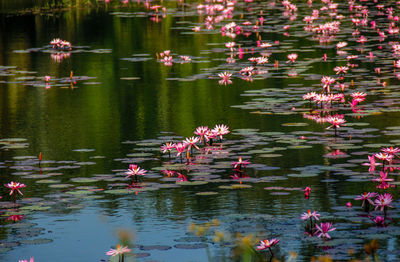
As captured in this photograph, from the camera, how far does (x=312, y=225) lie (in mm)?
5598

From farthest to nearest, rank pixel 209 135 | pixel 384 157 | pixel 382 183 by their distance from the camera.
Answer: pixel 209 135
pixel 384 157
pixel 382 183

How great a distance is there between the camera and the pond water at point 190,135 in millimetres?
5605

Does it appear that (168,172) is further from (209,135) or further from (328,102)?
(328,102)

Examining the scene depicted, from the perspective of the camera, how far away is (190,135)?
879 cm

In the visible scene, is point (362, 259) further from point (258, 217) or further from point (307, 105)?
point (307, 105)

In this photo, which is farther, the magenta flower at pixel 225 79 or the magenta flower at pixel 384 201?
the magenta flower at pixel 225 79

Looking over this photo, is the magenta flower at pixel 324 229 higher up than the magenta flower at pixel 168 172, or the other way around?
the magenta flower at pixel 324 229

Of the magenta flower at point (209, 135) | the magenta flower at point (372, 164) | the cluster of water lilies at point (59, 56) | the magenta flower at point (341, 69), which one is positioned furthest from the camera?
the cluster of water lilies at point (59, 56)

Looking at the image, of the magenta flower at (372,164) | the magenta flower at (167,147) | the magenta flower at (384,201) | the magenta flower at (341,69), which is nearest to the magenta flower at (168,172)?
the magenta flower at (167,147)

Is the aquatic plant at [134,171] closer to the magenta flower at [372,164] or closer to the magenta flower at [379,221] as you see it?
the magenta flower at [372,164]

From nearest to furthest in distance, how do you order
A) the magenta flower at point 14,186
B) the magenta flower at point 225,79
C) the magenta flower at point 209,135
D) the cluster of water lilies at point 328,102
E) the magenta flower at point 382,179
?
1. the magenta flower at point 14,186
2. the magenta flower at point 382,179
3. the magenta flower at point 209,135
4. the cluster of water lilies at point 328,102
5. the magenta flower at point 225,79

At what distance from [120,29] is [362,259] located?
51.8 feet

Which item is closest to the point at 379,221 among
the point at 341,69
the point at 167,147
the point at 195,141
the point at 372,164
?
the point at 372,164

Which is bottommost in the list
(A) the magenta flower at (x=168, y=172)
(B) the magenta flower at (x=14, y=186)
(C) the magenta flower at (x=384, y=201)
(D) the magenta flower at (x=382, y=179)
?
(A) the magenta flower at (x=168, y=172)
